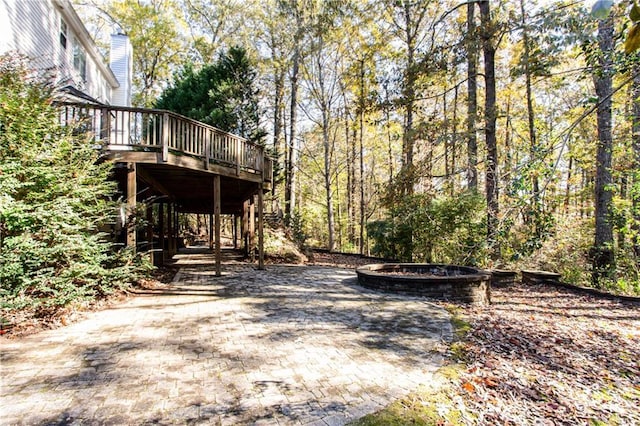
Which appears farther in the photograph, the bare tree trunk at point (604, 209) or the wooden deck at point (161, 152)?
the bare tree trunk at point (604, 209)

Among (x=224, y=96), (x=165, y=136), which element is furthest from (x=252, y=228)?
(x=224, y=96)

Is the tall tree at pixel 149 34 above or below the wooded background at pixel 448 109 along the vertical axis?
above

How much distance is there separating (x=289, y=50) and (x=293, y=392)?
18.3 metres

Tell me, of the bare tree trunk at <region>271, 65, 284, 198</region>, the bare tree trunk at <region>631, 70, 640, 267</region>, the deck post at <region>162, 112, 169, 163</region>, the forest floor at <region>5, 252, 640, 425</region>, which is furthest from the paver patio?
the bare tree trunk at <region>271, 65, 284, 198</region>

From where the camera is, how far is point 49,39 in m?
9.45

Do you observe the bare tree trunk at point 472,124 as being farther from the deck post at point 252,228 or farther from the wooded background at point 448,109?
the deck post at point 252,228

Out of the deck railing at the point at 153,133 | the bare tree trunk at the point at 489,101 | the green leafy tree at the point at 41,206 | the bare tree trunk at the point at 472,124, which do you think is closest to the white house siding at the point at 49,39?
the deck railing at the point at 153,133

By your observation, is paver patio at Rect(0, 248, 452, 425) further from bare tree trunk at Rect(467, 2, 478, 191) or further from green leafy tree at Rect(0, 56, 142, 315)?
bare tree trunk at Rect(467, 2, 478, 191)

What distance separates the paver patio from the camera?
2596mm

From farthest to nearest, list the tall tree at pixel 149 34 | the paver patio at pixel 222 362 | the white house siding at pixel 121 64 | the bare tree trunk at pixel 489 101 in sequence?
1. the tall tree at pixel 149 34
2. the white house siding at pixel 121 64
3. the bare tree trunk at pixel 489 101
4. the paver patio at pixel 222 362

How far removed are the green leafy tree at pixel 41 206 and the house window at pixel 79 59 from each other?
737cm

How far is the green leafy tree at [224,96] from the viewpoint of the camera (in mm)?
15242

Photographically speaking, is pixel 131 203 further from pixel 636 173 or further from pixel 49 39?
pixel 636 173

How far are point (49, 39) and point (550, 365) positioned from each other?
13258 millimetres
